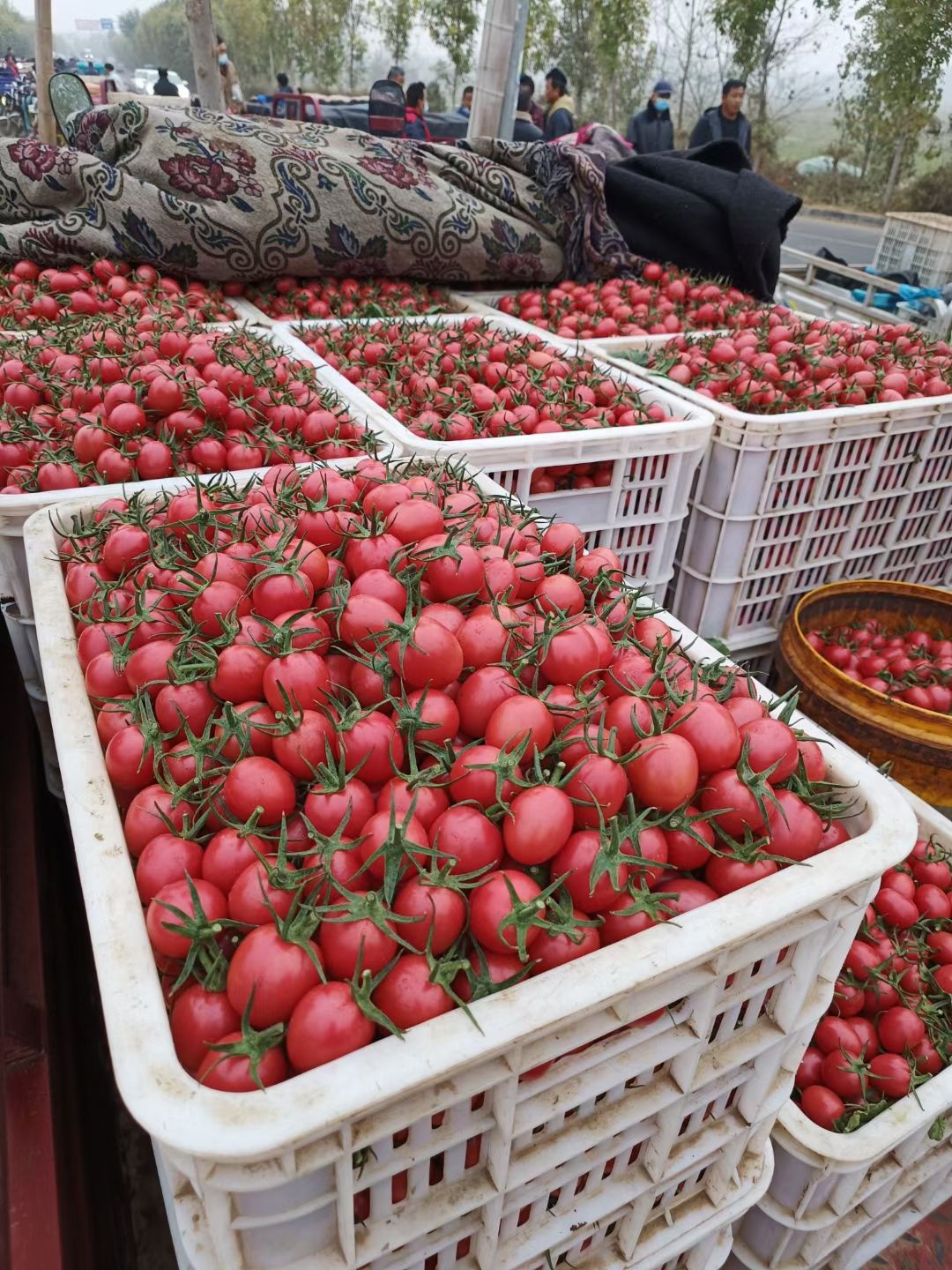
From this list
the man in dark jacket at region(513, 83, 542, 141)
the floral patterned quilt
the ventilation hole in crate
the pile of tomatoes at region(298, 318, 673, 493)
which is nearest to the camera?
the ventilation hole in crate

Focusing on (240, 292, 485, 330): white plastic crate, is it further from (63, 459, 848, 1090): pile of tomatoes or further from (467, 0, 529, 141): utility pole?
(63, 459, 848, 1090): pile of tomatoes

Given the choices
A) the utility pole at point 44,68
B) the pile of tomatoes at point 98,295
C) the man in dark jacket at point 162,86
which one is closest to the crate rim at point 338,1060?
the pile of tomatoes at point 98,295

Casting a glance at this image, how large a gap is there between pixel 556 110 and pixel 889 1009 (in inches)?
357

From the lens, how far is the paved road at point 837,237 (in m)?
17.5

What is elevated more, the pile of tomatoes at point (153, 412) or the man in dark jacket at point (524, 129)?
the man in dark jacket at point (524, 129)

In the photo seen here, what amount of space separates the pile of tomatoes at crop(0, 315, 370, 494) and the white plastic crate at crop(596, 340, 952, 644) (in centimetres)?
117

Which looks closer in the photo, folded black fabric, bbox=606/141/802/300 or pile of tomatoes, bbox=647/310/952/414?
pile of tomatoes, bbox=647/310/952/414

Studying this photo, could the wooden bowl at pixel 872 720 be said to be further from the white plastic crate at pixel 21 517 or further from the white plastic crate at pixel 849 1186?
the white plastic crate at pixel 21 517

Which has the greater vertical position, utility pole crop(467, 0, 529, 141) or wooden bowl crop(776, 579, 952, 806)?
utility pole crop(467, 0, 529, 141)

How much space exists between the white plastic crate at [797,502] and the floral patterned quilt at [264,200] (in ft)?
5.02

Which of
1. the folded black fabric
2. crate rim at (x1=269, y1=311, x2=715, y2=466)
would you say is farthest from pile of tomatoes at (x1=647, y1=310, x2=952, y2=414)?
the folded black fabric

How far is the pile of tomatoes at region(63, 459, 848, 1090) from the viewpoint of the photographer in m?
0.88

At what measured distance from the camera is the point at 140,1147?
6.01 feet

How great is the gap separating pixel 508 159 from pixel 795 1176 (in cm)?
433
